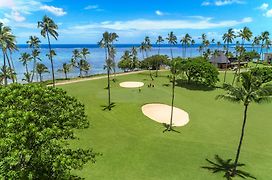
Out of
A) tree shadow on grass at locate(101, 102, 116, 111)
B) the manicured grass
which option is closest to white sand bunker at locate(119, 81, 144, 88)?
the manicured grass

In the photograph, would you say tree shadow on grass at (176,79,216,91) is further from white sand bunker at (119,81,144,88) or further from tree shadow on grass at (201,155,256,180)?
tree shadow on grass at (201,155,256,180)

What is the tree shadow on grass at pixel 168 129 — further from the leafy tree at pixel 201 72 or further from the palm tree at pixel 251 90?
the leafy tree at pixel 201 72

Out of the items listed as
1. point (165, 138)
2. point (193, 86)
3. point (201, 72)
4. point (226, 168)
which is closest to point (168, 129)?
point (165, 138)

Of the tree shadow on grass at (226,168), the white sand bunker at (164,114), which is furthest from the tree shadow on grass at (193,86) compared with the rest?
the tree shadow on grass at (226,168)

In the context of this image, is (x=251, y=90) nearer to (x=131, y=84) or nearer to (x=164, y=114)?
(x=164, y=114)

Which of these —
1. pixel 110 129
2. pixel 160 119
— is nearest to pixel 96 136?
pixel 110 129
